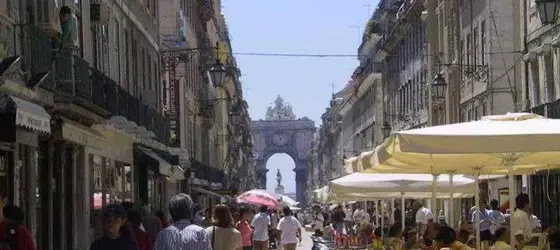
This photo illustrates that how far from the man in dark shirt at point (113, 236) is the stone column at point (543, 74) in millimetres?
24022

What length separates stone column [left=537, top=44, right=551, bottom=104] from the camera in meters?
33.2

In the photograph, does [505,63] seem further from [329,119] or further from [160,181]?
[329,119]

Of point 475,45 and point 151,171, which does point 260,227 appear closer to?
point 151,171

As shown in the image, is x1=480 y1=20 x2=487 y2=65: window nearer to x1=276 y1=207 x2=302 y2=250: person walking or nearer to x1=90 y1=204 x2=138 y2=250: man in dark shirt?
x1=276 y1=207 x2=302 y2=250: person walking

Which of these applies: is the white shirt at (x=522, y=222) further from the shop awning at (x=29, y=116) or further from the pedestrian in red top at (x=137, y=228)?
the shop awning at (x=29, y=116)

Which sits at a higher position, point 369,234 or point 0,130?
point 0,130

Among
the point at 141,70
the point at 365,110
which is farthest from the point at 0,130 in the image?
the point at 365,110

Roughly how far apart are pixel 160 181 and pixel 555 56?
14733mm

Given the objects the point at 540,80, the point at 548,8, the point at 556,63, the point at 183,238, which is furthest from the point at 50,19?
the point at 540,80

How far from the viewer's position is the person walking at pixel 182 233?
10.4 m

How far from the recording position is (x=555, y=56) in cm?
3209

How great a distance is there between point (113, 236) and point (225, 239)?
2902mm

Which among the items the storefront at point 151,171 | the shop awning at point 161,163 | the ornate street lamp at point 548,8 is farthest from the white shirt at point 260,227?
the ornate street lamp at point 548,8

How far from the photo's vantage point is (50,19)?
1908 centimetres
